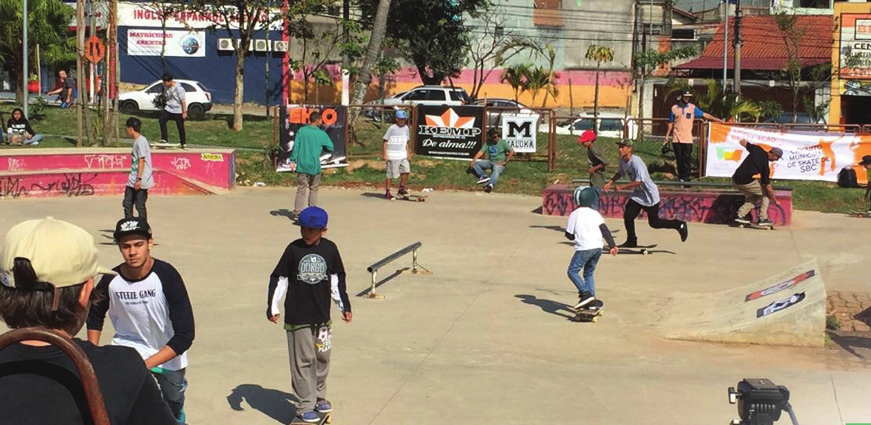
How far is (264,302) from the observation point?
11.7 m

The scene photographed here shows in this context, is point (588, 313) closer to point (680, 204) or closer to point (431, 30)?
point (680, 204)

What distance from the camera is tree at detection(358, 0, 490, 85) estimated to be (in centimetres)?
4509

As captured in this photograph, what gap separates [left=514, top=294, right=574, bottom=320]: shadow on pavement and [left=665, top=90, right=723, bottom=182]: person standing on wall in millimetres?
10638

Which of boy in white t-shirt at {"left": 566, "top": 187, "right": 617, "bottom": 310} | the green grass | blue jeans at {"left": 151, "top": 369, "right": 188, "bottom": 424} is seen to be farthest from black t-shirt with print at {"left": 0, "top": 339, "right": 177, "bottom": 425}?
the green grass

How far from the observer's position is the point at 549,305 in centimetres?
1181

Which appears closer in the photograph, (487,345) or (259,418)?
(259,418)

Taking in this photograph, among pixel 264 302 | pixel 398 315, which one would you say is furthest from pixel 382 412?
pixel 264 302

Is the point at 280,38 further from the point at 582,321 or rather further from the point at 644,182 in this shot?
the point at 582,321

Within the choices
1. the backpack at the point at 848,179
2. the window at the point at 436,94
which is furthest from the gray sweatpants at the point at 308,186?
the window at the point at 436,94

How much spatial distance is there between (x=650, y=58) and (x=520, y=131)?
29.6 meters

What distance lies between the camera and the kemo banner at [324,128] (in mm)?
23203

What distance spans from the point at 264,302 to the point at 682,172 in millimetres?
12815

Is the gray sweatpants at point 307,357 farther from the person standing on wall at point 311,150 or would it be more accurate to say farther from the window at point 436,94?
the window at point 436,94

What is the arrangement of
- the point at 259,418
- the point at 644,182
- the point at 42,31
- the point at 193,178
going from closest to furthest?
1. the point at 259,418
2. the point at 644,182
3. the point at 193,178
4. the point at 42,31
